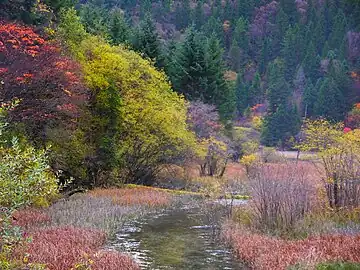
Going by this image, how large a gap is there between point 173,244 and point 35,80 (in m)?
8.96

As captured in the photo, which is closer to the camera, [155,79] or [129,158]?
[129,158]

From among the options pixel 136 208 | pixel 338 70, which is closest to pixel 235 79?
pixel 338 70

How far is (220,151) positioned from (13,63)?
2147 centimetres


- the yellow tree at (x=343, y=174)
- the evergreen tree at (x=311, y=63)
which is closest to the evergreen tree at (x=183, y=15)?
the evergreen tree at (x=311, y=63)

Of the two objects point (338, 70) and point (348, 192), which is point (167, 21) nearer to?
point (338, 70)

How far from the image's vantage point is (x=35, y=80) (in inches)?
782

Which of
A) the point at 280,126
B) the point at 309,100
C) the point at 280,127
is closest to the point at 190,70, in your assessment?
the point at 280,126

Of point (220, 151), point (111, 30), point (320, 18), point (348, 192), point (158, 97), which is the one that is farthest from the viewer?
point (320, 18)

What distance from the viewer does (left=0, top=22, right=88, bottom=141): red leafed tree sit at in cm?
Answer: 1916

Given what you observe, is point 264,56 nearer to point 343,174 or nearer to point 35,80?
point 35,80

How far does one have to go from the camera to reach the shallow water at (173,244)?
13.2m

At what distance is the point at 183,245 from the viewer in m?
15.6

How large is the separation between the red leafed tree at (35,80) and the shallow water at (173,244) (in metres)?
5.93

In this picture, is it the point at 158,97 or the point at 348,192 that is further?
the point at 158,97
